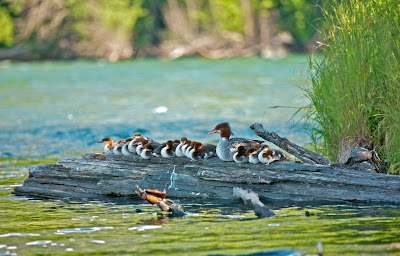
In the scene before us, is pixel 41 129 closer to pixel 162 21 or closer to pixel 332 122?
pixel 332 122

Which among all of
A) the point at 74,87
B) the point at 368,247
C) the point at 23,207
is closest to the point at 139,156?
the point at 23,207

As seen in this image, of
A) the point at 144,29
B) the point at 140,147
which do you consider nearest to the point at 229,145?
the point at 140,147

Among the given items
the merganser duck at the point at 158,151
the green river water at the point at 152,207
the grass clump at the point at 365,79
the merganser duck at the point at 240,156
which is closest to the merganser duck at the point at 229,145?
the merganser duck at the point at 240,156

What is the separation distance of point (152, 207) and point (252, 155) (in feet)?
4.57

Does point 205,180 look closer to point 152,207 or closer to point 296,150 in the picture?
point 152,207

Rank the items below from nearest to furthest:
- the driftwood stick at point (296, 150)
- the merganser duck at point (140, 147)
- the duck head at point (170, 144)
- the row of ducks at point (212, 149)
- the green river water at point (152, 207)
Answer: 1. the green river water at point (152, 207)
2. the row of ducks at point (212, 149)
3. the driftwood stick at point (296, 150)
4. the duck head at point (170, 144)
5. the merganser duck at point (140, 147)

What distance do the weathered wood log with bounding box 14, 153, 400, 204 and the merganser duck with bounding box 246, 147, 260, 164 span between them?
9cm

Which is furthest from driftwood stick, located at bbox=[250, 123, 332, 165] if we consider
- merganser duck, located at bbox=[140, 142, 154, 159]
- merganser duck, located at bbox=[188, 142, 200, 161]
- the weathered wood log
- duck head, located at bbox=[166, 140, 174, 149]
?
merganser duck, located at bbox=[140, 142, 154, 159]

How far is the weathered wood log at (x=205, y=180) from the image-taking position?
841 cm

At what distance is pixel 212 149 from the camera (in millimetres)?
9469

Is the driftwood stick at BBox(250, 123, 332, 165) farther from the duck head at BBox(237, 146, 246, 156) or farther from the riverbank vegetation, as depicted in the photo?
the riverbank vegetation

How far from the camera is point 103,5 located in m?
82.4

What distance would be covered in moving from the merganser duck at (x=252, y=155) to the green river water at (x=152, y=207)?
0.57 meters

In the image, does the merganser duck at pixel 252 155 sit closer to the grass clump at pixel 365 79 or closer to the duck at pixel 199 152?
the duck at pixel 199 152
